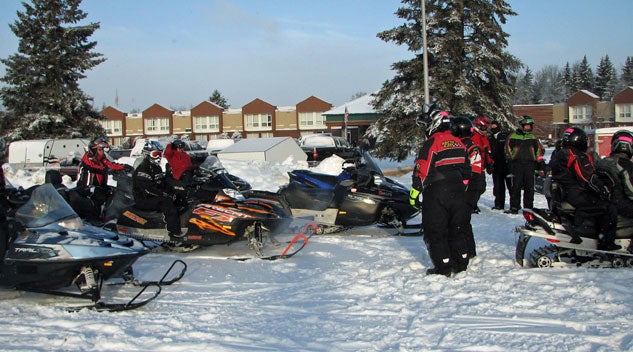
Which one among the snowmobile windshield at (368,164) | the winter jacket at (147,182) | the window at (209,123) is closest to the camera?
the winter jacket at (147,182)

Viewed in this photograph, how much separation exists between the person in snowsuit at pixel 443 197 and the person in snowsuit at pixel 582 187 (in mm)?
1180

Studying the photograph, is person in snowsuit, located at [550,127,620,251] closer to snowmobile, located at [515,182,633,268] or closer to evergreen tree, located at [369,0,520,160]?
snowmobile, located at [515,182,633,268]

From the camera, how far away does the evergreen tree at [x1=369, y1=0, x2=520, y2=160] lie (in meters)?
23.7

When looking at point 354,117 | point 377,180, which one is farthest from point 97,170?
point 354,117

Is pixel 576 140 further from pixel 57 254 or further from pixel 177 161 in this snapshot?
pixel 177 161

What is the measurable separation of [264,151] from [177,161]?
1053cm

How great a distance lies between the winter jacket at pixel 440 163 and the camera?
551 cm

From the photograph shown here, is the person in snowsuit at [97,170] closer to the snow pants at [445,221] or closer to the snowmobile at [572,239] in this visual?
the snow pants at [445,221]

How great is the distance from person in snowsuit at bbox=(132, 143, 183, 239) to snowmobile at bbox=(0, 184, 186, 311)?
196 centimetres

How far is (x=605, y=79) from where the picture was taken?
289 ft

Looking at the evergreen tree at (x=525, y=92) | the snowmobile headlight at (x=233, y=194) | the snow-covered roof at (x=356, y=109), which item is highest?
the evergreen tree at (x=525, y=92)

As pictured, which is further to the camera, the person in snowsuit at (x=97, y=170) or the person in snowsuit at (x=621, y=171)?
the person in snowsuit at (x=97, y=170)

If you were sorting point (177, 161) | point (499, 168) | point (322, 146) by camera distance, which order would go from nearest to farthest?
point (177, 161), point (499, 168), point (322, 146)

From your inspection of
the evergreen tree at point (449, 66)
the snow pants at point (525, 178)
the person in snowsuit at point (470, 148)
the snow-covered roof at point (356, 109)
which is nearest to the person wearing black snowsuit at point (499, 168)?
the snow pants at point (525, 178)
